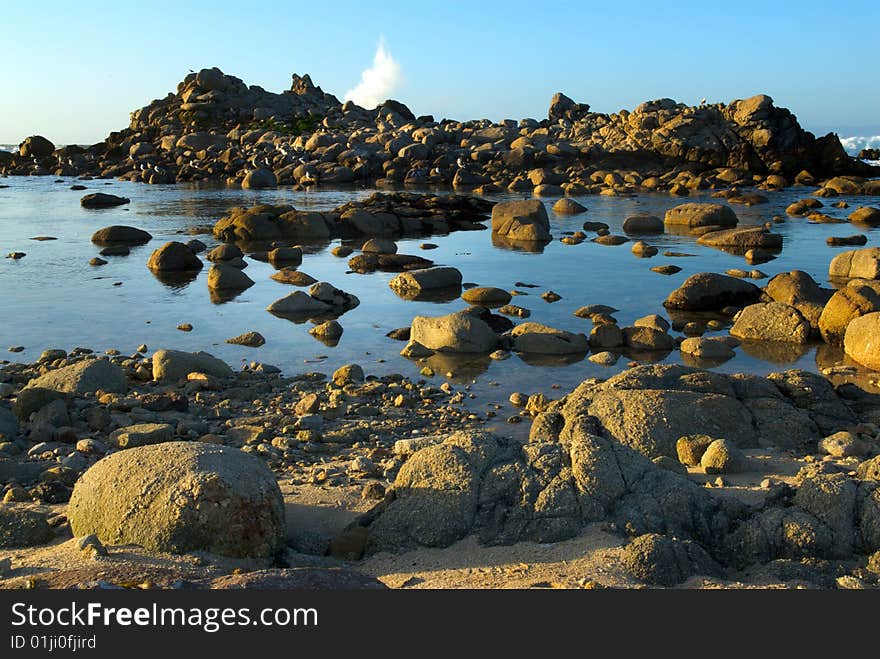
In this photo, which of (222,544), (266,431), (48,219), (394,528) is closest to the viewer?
(222,544)

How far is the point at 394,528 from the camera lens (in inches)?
241

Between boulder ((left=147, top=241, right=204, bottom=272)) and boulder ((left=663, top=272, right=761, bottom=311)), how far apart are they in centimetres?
1203

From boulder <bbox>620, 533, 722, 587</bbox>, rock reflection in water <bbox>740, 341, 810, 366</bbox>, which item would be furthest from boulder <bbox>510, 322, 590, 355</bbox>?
boulder <bbox>620, 533, 722, 587</bbox>

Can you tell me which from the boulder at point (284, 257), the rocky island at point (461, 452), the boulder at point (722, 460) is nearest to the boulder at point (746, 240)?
the rocky island at point (461, 452)

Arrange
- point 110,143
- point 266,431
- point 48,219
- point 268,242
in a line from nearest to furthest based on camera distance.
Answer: point 266,431
point 268,242
point 48,219
point 110,143

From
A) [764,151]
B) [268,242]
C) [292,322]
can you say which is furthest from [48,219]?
[764,151]

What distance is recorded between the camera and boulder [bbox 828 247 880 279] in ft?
61.8

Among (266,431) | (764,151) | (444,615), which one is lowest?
(266,431)

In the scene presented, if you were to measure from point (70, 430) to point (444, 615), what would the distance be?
6.25 meters

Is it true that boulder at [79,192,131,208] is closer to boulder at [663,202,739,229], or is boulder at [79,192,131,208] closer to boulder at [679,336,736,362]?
boulder at [663,202,739,229]

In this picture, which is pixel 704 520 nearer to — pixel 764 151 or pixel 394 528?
pixel 394 528

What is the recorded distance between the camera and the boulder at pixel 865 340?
485 inches

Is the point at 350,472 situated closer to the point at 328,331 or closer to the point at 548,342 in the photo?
the point at 548,342

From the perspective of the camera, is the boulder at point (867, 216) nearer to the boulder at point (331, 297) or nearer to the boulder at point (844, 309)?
the boulder at point (844, 309)
